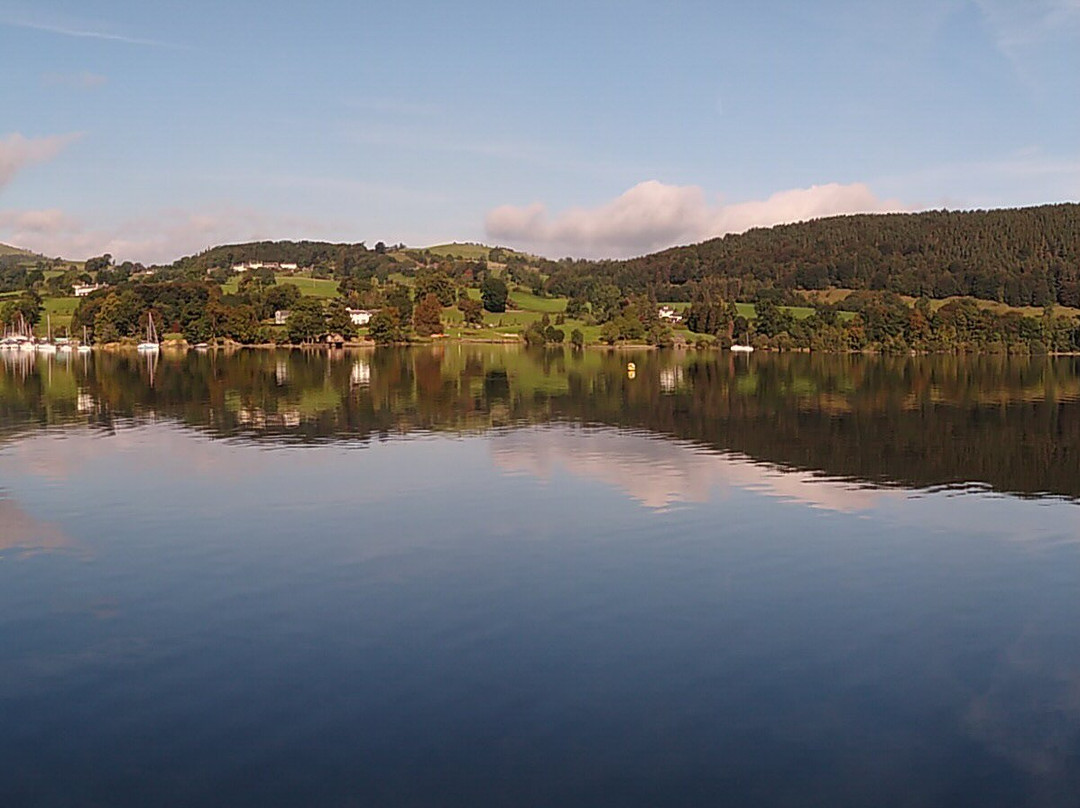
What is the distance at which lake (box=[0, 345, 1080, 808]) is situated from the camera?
39.0 feet

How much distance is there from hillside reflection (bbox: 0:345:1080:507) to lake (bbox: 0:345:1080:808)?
676 millimetres

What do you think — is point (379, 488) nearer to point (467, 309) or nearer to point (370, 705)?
point (370, 705)

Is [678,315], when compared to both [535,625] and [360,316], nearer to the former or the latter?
[360,316]

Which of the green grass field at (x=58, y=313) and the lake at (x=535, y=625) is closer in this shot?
the lake at (x=535, y=625)

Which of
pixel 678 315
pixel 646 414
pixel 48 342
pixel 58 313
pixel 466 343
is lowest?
pixel 646 414

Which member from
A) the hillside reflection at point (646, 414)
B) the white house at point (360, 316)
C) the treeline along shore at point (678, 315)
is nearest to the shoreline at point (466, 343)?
the treeline along shore at point (678, 315)

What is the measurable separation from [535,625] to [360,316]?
577 feet

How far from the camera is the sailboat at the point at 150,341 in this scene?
481 feet

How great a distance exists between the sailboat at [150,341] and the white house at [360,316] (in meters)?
34.2

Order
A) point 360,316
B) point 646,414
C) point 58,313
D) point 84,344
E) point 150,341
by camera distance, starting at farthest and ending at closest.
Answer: point 360,316 < point 58,313 < point 84,344 < point 150,341 < point 646,414

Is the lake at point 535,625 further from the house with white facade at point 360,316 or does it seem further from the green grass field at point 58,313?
the house with white facade at point 360,316

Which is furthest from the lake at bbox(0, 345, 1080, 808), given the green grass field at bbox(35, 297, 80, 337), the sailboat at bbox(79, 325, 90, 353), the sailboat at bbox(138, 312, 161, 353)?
the green grass field at bbox(35, 297, 80, 337)

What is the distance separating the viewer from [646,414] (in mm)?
54625

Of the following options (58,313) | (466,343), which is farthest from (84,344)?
(466,343)
